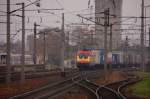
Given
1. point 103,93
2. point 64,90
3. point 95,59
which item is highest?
point 95,59

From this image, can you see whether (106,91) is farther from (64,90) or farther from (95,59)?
(95,59)

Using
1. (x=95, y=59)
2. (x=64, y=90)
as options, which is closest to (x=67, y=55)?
(x=95, y=59)

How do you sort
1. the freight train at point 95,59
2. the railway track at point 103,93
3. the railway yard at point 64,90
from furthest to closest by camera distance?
the freight train at point 95,59 < the railway yard at point 64,90 < the railway track at point 103,93

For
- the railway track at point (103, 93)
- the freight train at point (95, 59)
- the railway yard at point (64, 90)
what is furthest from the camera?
the freight train at point (95, 59)

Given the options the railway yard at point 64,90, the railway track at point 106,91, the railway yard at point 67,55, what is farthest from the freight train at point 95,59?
the railway track at point 106,91

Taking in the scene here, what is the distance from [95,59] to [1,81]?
106 feet

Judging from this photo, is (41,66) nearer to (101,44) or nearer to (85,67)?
(85,67)

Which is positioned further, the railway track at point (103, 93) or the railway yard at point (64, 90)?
the railway yard at point (64, 90)

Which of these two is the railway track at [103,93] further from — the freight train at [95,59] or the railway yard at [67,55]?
the freight train at [95,59]

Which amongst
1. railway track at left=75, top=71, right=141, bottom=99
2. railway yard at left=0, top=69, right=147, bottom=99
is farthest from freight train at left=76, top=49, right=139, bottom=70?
railway track at left=75, top=71, right=141, bottom=99

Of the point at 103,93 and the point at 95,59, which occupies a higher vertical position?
the point at 95,59

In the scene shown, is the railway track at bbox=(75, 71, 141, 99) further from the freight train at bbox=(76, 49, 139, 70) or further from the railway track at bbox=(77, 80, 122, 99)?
the freight train at bbox=(76, 49, 139, 70)

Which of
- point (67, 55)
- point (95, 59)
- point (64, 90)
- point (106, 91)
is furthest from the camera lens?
point (67, 55)

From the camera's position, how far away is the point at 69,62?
83.6m
